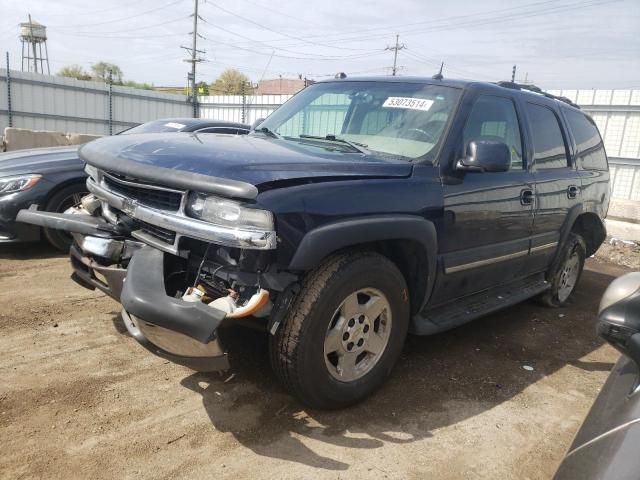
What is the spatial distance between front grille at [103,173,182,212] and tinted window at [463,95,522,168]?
189cm

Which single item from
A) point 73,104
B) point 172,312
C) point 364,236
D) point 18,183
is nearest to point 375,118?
point 364,236

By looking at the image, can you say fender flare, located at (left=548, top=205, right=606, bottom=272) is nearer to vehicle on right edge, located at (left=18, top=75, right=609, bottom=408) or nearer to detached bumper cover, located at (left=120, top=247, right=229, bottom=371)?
vehicle on right edge, located at (left=18, top=75, right=609, bottom=408)

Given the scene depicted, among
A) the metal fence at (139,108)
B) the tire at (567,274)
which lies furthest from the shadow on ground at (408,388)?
the metal fence at (139,108)

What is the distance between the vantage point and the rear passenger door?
415 cm

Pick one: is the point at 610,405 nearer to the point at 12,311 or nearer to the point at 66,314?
the point at 66,314

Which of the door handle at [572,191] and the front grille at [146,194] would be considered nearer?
the front grille at [146,194]

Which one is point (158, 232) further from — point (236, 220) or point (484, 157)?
point (484, 157)

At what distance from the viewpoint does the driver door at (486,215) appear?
325cm

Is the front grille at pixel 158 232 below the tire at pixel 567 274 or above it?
above

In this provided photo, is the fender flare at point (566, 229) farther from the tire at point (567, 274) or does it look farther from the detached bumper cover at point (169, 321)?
the detached bumper cover at point (169, 321)

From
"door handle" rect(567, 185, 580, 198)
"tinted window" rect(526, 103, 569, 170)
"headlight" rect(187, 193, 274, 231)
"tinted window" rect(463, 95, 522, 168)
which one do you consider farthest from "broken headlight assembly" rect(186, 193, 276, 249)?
"door handle" rect(567, 185, 580, 198)

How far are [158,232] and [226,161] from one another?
576 mm

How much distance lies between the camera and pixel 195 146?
279cm

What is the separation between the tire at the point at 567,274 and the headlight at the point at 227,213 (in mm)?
3570
